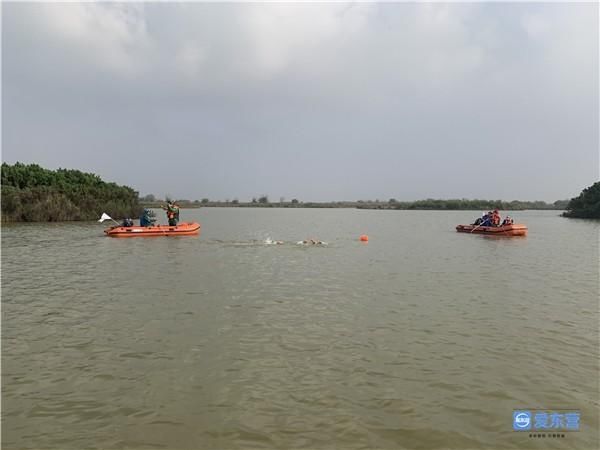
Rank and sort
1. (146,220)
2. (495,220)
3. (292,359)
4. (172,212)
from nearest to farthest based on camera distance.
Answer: (292,359) < (146,220) < (172,212) < (495,220)

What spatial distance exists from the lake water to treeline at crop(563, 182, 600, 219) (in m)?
57.3

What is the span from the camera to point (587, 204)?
61594 mm

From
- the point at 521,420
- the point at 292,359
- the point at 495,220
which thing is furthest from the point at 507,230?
the point at 521,420

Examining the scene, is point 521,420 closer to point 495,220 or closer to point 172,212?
point 172,212

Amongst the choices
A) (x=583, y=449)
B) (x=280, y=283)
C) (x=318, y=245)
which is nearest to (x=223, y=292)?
(x=280, y=283)

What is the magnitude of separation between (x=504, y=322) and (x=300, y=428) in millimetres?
5806

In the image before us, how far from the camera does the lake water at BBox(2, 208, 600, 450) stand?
4.58m

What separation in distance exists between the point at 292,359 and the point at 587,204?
2747 inches

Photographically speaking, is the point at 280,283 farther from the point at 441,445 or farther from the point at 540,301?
the point at 441,445

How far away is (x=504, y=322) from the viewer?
338 inches

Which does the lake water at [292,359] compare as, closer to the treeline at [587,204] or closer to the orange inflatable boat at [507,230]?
the orange inflatable boat at [507,230]

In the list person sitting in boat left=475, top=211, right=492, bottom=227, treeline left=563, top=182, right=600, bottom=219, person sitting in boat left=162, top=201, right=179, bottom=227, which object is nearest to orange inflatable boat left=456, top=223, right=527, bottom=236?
person sitting in boat left=475, top=211, right=492, bottom=227

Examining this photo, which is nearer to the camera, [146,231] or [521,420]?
[521,420]

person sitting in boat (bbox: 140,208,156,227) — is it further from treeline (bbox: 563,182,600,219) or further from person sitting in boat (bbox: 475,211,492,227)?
treeline (bbox: 563,182,600,219)
